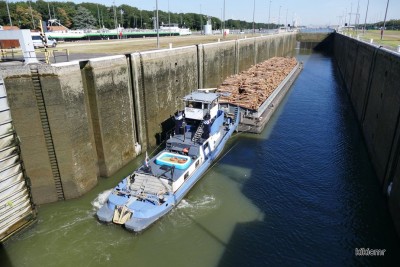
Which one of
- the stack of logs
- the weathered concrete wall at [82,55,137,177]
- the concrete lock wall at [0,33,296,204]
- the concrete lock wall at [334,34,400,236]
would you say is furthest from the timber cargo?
the concrete lock wall at [334,34,400,236]

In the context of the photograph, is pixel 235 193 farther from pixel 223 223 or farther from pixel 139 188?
pixel 139 188

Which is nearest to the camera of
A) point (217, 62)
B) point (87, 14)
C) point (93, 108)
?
point (93, 108)

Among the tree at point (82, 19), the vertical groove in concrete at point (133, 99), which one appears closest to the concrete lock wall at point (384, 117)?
the vertical groove in concrete at point (133, 99)

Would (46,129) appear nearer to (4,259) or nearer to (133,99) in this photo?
(4,259)

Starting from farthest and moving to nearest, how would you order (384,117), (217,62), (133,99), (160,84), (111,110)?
(217,62)
(160,84)
(133,99)
(111,110)
(384,117)

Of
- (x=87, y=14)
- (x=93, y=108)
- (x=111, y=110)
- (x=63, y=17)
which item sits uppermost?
(x=87, y=14)

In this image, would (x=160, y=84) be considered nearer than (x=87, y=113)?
No

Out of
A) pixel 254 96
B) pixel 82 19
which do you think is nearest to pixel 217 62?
pixel 254 96

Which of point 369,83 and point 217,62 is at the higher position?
point 217,62
